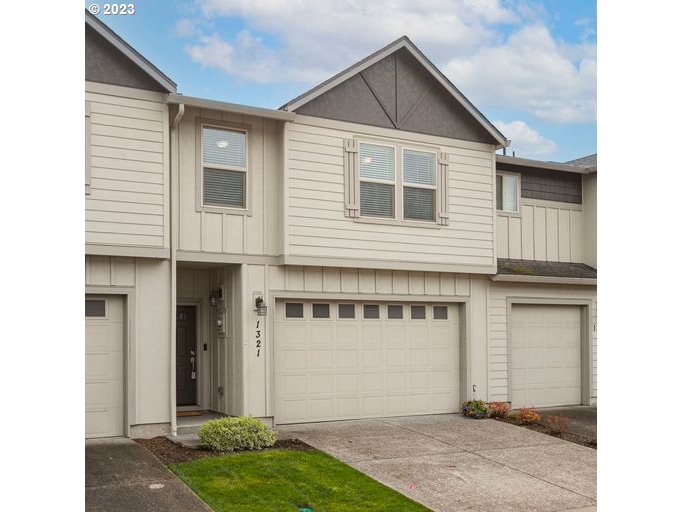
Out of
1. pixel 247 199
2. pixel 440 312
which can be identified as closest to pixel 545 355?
pixel 440 312

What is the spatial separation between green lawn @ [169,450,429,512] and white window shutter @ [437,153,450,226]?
18.2 ft

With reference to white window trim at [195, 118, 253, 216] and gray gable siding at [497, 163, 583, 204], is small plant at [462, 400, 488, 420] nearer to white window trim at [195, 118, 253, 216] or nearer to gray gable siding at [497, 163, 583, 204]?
gray gable siding at [497, 163, 583, 204]

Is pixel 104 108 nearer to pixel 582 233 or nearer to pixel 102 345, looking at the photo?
pixel 102 345

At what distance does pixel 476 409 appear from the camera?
13164 mm

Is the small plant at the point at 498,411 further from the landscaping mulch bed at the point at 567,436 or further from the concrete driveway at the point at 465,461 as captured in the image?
the concrete driveway at the point at 465,461

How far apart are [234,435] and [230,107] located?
16.3 feet

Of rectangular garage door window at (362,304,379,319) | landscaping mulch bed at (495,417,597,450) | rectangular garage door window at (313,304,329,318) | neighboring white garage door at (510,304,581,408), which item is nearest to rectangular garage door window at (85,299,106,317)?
rectangular garage door window at (313,304,329,318)

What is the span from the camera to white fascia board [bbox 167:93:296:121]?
10758 millimetres
